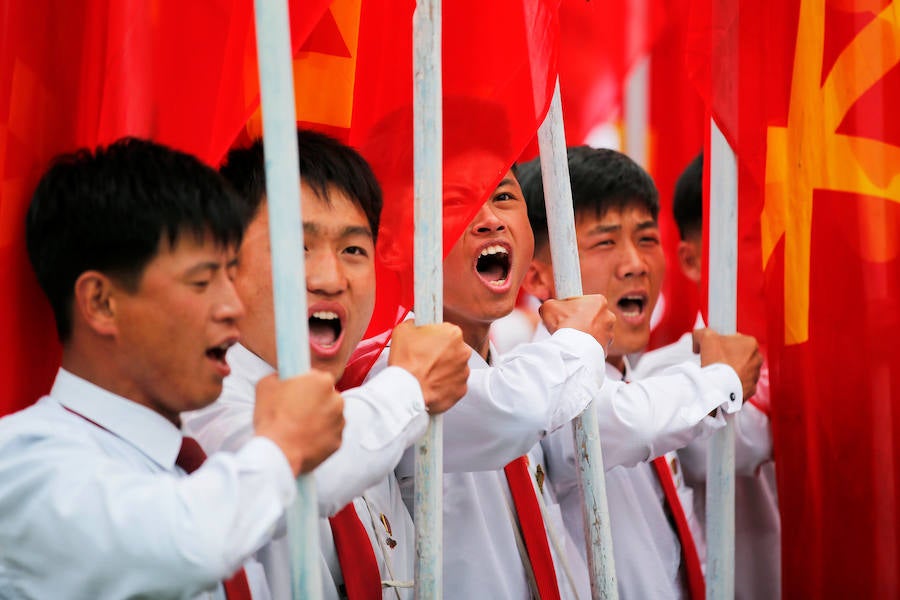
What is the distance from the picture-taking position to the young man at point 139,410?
1464 mm

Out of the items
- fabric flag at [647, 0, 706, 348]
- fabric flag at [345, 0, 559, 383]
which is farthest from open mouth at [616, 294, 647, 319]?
fabric flag at [345, 0, 559, 383]

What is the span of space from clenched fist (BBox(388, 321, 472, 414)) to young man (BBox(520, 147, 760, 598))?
2.37 ft

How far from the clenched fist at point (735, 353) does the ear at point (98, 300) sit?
1546 millimetres

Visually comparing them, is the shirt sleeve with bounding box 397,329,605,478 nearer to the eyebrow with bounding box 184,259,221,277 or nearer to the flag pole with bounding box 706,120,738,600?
the flag pole with bounding box 706,120,738,600

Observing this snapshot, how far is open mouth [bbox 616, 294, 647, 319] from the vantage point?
3283 millimetres

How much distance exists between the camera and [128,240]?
168cm

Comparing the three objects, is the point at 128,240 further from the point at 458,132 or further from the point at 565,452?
the point at 565,452

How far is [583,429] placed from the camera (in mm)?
2342

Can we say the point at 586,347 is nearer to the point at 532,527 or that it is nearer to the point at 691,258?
the point at 532,527

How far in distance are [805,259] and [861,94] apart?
382 mm

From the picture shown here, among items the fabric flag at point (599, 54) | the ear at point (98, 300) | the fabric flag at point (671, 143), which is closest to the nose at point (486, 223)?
the ear at point (98, 300)

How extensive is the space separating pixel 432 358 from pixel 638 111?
2714mm

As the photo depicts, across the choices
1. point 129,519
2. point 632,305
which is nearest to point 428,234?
point 129,519

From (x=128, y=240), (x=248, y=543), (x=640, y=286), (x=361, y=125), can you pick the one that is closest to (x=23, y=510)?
(x=248, y=543)
